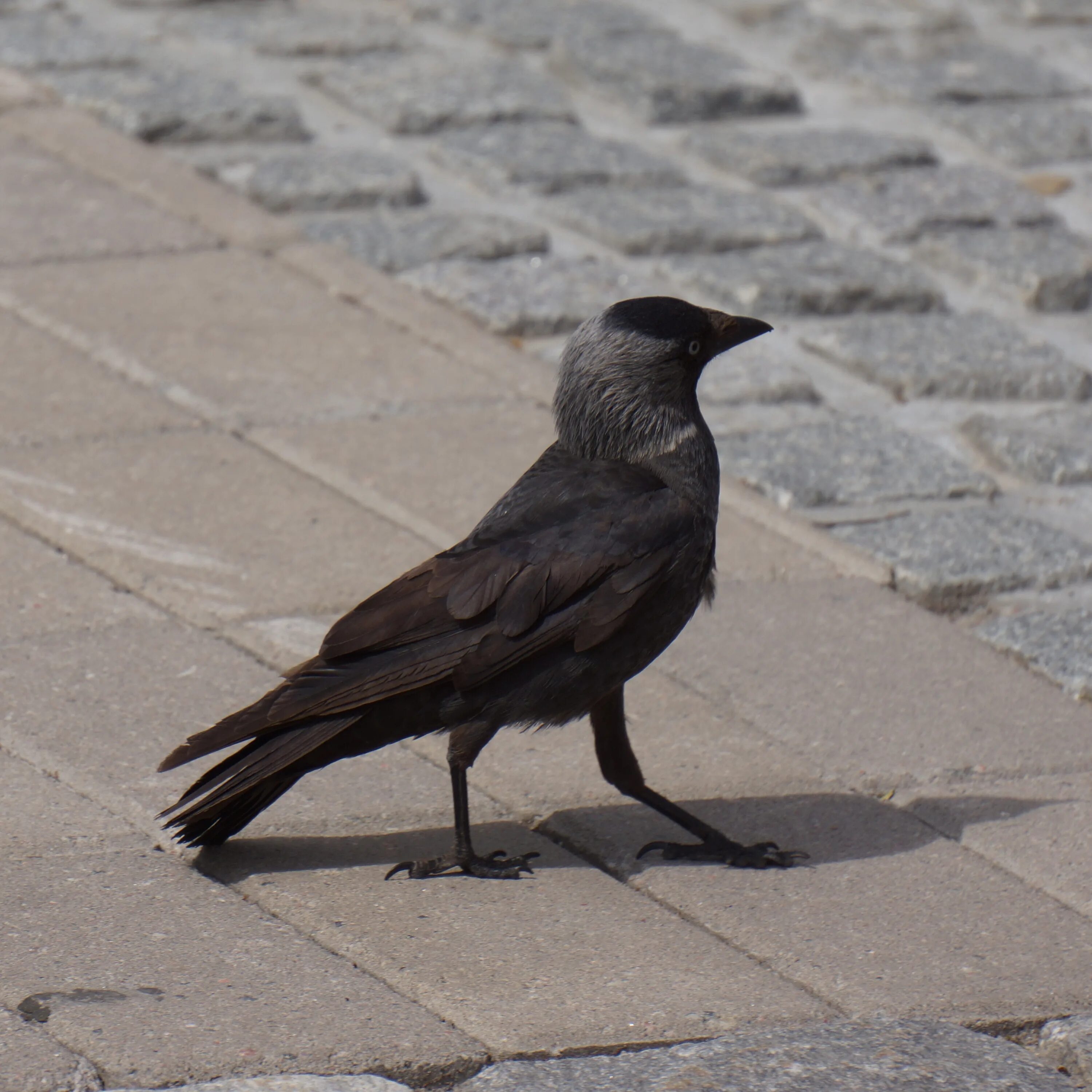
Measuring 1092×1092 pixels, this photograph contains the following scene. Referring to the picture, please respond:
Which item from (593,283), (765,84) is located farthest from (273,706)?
(765,84)

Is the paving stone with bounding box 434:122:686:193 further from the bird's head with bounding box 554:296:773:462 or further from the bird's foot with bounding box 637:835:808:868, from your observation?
the bird's foot with bounding box 637:835:808:868

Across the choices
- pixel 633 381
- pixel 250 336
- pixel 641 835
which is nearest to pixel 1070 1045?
pixel 641 835

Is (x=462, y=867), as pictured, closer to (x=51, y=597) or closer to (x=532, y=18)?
(x=51, y=597)

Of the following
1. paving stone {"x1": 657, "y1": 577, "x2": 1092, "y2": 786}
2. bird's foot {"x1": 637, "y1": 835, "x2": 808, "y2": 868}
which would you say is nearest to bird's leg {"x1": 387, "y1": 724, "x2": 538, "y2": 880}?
bird's foot {"x1": 637, "y1": 835, "x2": 808, "y2": 868}

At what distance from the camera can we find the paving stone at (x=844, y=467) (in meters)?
5.17

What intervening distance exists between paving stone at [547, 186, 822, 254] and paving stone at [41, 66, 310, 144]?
1164 mm

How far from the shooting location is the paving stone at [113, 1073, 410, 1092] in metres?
2.68

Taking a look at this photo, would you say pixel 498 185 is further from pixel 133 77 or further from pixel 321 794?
pixel 321 794

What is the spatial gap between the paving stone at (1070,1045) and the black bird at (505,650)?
68cm

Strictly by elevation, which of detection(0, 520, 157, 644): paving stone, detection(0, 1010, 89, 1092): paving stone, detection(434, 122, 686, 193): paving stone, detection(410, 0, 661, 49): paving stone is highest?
detection(410, 0, 661, 49): paving stone

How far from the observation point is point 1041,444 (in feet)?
17.9

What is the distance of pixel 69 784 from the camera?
3.56m

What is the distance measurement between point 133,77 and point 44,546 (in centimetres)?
345

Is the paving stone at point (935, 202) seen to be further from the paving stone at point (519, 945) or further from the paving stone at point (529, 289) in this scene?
the paving stone at point (519, 945)
